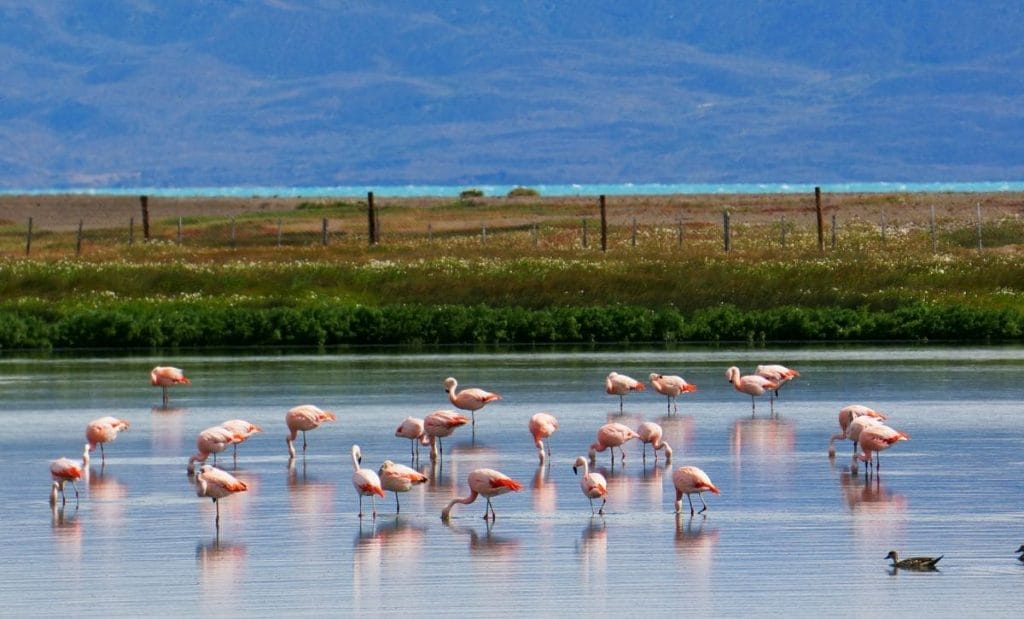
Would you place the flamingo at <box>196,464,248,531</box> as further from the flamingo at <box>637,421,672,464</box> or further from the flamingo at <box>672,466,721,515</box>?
the flamingo at <box>637,421,672,464</box>

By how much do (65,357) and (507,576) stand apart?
98.3 feet

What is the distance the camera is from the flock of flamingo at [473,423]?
2095cm

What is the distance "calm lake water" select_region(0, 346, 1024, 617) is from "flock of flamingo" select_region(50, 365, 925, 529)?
31 cm

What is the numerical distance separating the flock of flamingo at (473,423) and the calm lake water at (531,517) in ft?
1.00

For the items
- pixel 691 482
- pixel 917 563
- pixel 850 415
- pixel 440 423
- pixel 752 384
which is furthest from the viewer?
pixel 752 384

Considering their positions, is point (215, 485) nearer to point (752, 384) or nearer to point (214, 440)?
point (214, 440)

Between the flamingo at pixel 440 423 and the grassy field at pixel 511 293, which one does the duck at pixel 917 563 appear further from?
the grassy field at pixel 511 293

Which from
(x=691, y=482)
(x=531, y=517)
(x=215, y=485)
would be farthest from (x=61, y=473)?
(x=691, y=482)

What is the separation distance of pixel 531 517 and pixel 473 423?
8443 mm

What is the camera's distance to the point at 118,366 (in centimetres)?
4391

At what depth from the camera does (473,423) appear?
99.0 feet

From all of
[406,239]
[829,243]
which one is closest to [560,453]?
[829,243]

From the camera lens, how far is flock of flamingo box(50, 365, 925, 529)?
21.0 meters

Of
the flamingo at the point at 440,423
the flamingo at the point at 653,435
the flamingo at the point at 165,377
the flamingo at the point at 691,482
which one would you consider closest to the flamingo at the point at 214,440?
the flamingo at the point at 440,423
